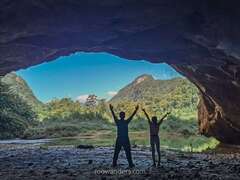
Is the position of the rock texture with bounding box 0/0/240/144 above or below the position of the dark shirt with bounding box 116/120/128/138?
above

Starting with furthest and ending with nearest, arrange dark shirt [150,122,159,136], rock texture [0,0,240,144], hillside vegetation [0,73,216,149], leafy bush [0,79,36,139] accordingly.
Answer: hillside vegetation [0,73,216,149], leafy bush [0,79,36,139], rock texture [0,0,240,144], dark shirt [150,122,159,136]

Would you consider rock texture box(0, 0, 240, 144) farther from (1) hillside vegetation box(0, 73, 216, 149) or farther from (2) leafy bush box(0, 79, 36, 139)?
(2) leafy bush box(0, 79, 36, 139)

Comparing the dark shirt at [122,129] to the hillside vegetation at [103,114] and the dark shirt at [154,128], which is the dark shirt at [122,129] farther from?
the hillside vegetation at [103,114]

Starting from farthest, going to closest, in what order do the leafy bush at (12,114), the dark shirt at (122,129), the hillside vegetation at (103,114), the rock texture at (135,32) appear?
the hillside vegetation at (103,114) → the leafy bush at (12,114) → the rock texture at (135,32) → the dark shirt at (122,129)

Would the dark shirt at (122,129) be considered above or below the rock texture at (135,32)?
below

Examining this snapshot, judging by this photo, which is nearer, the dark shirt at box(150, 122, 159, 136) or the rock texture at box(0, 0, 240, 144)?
the dark shirt at box(150, 122, 159, 136)

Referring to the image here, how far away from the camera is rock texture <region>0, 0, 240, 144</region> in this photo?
45.0 ft

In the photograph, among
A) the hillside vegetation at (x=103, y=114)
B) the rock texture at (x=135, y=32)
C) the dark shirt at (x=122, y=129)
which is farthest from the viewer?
the hillside vegetation at (x=103, y=114)

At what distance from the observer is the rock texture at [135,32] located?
540 inches

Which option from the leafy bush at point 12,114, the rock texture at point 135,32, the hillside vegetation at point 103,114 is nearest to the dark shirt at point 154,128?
the rock texture at point 135,32

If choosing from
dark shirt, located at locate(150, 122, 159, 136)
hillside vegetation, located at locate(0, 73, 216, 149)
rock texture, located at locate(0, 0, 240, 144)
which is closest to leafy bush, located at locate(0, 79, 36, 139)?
hillside vegetation, located at locate(0, 73, 216, 149)

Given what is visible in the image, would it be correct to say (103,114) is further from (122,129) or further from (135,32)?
(122,129)

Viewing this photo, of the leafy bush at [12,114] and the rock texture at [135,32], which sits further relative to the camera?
the leafy bush at [12,114]

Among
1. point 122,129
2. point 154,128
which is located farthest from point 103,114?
point 122,129
